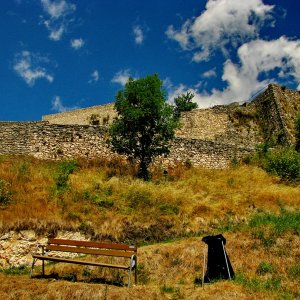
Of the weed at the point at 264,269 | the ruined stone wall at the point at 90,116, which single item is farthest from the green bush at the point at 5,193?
the ruined stone wall at the point at 90,116

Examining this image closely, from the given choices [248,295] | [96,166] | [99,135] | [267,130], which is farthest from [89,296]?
[267,130]

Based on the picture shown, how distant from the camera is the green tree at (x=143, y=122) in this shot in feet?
69.4

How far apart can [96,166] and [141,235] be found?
759cm

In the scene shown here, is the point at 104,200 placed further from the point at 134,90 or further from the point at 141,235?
the point at 134,90

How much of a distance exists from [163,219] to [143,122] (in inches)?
249

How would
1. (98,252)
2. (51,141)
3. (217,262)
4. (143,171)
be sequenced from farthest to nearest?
1. (51,141)
2. (143,171)
3. (98,252)
4. (217,262)

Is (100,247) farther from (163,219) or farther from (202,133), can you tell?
(202,133)

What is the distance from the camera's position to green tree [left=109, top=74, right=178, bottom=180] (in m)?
21.2

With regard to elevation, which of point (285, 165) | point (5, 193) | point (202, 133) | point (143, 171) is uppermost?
point (202, 133)

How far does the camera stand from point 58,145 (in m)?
23.0

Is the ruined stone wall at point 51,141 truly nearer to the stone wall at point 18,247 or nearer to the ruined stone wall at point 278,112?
the stone wall at point 18,247

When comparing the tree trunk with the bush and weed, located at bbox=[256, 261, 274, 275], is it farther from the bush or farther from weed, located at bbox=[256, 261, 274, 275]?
weed, located at bbox=[256, 261, 274, 275]

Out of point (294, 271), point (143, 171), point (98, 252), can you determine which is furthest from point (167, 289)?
point (143, 171)

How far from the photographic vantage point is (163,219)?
1659cm
